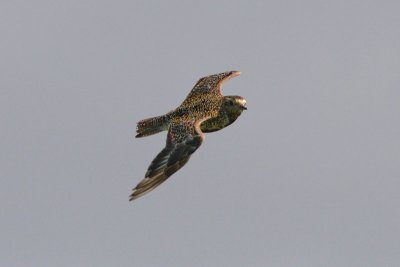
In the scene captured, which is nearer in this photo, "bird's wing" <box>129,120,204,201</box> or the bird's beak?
"bird's wing" <box>129,120,204,201</box>

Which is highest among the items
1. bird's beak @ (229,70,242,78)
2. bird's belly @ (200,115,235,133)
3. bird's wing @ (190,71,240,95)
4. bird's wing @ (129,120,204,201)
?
bird's beak @ (229,70,242,78)

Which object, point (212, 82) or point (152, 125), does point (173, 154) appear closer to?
point (152, 125)

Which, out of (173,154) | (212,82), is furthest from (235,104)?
(173,154)

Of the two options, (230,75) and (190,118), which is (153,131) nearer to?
(190,118)

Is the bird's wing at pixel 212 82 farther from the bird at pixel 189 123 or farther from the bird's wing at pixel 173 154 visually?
the bird's wing at pixel 173 154

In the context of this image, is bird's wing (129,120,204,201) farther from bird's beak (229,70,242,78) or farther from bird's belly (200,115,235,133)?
bird's beak (229,70,242,78)

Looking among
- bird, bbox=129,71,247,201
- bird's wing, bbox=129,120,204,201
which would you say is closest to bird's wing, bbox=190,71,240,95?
bird, bbox=129,71,247,201
